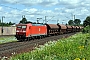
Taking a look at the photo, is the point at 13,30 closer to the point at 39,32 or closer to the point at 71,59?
the point at 39,32

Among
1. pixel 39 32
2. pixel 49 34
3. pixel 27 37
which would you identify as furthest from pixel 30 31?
pixel 49 34

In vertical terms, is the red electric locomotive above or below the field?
below

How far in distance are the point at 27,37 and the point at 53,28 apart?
796 inches

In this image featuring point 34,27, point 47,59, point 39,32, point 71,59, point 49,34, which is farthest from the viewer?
point 49,34

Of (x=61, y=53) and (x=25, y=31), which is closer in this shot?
(x=61, y=53)

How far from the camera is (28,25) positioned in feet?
144

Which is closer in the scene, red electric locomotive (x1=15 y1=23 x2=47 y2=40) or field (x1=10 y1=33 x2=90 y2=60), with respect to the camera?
field (x1=10 y1=33 x2=90 y2=60)

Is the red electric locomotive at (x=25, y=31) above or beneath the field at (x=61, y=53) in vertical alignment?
beneath

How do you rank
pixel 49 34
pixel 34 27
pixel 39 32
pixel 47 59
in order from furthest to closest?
pixel 49 34, pixel 39 32, pixel 34 27, pixel 47 59

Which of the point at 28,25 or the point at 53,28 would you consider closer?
the point at 28,25

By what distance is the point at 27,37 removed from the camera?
4422cm

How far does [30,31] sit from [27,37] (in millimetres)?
1162

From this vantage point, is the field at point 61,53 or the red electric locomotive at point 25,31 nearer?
the field at point 61,53

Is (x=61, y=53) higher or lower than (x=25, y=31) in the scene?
higher
